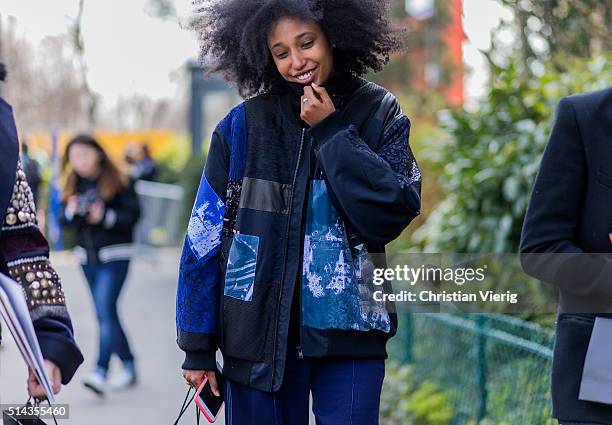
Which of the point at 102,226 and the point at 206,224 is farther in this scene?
the point at 102,226

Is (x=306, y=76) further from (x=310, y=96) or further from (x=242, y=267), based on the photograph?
(x=242, y=267)

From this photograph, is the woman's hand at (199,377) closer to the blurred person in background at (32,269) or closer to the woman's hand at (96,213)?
the blurred person in background at (32,269)

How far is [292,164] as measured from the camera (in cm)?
312

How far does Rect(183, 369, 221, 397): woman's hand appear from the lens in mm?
3123

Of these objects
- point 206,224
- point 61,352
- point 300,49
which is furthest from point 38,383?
point 300,49

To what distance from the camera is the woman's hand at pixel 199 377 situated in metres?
3.12

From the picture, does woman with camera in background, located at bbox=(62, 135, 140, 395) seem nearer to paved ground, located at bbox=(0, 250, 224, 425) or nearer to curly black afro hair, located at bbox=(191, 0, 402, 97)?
paved ground, located at bbox=(0, 250, 224, 425)

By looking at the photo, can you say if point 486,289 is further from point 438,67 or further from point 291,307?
point 438,67

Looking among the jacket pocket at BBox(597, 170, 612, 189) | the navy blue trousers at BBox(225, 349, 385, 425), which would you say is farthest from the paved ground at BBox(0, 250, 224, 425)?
the jacket pocket at BBox(597, 170, 612, 189)

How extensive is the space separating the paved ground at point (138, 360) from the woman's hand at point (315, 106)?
2.19 m

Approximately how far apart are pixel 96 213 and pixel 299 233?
492cm

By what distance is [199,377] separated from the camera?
123 inches

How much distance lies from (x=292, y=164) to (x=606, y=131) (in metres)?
0.90

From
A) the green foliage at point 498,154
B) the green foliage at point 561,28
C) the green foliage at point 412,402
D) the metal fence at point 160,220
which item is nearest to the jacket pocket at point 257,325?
the green foliage at point 412,402
